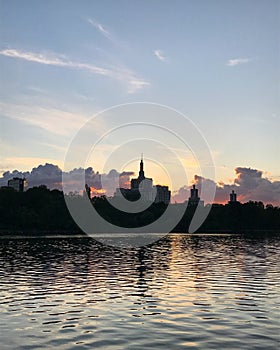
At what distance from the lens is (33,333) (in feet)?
95.3

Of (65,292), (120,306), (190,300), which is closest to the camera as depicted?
(120,306)

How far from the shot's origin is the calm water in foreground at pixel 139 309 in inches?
1095

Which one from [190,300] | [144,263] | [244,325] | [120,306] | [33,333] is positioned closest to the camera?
[33,333]

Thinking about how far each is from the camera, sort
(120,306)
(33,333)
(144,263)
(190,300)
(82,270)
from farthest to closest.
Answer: (144,263) → (82,270) → (190,300) → (120,306) → (33,333)

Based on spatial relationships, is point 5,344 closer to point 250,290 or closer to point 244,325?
point 244,325

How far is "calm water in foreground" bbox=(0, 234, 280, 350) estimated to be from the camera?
1095 inches

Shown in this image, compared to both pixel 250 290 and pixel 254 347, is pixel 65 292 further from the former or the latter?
pixel 254 347

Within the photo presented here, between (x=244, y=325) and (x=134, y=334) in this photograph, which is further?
(x=244, y=325)

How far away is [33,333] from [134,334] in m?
→ 6.14

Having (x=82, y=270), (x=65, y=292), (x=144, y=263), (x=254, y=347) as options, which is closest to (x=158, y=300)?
(x=65, y=292)

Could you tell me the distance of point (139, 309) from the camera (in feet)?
122

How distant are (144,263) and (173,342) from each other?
2004 inches

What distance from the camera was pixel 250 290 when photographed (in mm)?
47156

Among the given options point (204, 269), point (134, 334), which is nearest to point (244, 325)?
point (134, 334)
